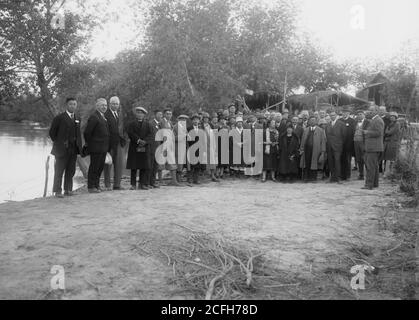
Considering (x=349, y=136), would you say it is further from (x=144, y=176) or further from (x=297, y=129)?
(x=144, y=176)

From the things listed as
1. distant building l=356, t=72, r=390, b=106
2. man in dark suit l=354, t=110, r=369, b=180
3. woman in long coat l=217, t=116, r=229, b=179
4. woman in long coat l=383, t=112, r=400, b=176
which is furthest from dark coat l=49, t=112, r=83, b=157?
distant building l=356, t=72, r=390, b=106

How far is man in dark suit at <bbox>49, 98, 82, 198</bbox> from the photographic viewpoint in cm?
747

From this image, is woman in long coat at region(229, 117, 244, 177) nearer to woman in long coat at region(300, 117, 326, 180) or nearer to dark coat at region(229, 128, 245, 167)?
dark coat at region(229, 128, 245, 167)

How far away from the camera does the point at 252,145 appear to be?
1096cm

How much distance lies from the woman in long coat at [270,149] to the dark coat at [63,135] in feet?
16.5

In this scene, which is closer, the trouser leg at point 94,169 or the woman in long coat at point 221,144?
the trouser leg at point 94,169

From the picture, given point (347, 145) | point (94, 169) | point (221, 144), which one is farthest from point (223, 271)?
point (347, 145)

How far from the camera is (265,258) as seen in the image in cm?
424

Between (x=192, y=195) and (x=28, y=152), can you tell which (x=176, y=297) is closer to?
(x=192, y=195)

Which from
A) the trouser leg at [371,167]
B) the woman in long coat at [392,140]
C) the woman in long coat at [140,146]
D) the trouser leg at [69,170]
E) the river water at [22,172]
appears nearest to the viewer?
the trouser leg at [69,170]

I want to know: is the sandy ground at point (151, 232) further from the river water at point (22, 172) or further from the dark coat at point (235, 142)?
the river water at point (22, 172)

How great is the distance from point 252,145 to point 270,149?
52cm

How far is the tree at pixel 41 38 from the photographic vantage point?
1038 centimetres

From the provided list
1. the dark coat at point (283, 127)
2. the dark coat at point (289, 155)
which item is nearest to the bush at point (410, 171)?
the dark coat at point (289, 155)
